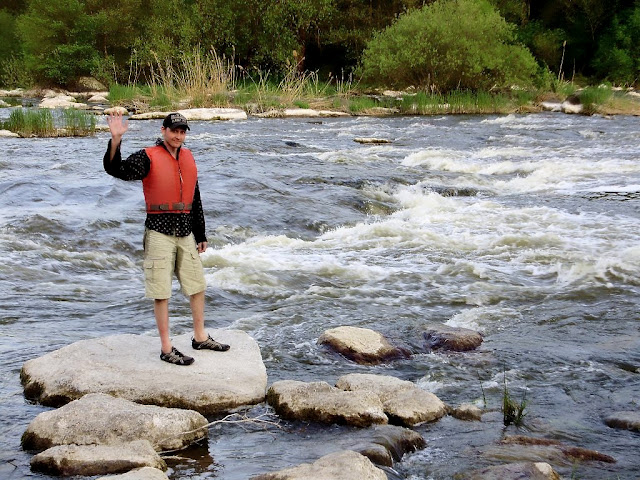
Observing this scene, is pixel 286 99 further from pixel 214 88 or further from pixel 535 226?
pixel 535 226

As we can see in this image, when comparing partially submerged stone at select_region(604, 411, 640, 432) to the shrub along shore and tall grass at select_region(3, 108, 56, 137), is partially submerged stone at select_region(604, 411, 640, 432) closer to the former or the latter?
tall grass at select_region(3, 108, 56, 137)

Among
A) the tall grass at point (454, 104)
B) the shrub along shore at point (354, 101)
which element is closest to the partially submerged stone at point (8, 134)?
the shrub along shore at point (354, 101)

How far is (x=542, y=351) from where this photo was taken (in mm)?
6113

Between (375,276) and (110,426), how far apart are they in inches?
180

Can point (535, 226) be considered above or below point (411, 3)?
below

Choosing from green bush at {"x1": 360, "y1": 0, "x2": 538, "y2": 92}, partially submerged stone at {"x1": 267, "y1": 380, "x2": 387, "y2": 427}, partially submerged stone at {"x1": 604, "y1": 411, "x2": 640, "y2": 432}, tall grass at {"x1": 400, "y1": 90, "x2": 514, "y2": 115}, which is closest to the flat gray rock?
partially submerged stone at {"x1": 267, "y1": 380, "x2": 387, "y2": 427}

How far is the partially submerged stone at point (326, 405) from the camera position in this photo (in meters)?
4.60

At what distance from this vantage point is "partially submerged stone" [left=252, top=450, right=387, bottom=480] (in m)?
3.63

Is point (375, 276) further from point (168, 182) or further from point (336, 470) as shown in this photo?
point (336, 470)

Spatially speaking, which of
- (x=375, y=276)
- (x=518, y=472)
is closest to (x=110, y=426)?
(x=518, y=472)

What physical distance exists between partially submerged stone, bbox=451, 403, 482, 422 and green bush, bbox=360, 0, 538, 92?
83.7 feet

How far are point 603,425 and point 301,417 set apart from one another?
1.83 meters

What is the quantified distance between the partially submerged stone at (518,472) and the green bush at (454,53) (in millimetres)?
26386

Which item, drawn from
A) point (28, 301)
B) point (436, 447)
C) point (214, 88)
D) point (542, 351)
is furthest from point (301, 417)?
point (214, 88)
